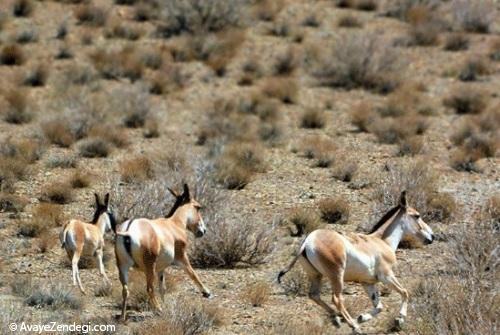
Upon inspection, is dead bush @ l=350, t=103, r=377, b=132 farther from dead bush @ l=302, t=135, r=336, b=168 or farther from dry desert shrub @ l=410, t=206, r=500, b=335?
dry desert shrub @ l=410, t=206, r=500, b=335

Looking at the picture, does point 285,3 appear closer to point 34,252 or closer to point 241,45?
point 241,45

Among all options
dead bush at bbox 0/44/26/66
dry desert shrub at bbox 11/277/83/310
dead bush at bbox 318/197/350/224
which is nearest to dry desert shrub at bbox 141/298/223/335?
dry desert shrub at bbox 11/277/83/310

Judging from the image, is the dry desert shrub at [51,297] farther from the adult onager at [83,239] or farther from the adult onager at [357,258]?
the adult onager at [357,258]

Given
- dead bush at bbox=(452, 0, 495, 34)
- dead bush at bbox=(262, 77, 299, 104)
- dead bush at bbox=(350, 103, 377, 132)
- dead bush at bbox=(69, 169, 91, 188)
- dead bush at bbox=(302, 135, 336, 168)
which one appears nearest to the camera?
dead bush at bbox=(69, 169, 91, 188)

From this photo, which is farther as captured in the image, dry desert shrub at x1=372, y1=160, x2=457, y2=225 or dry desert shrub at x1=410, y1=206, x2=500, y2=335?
dry desert shrub at x1=372, y1=160, x2=457, y2=225

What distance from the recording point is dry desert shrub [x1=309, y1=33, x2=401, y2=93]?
28859 mm

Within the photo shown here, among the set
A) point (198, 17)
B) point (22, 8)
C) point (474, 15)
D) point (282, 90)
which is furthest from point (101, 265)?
point (474, 15)

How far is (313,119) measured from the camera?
2478 cm

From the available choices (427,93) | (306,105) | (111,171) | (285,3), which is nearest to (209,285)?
(111,171)

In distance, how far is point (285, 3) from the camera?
36.1 metres

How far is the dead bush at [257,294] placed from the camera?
42.7 feet

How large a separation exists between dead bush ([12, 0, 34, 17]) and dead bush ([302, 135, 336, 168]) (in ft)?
41.3

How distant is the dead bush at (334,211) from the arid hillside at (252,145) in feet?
0.16

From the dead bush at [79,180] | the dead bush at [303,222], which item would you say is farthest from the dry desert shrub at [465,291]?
the dead bush at [79,180]
